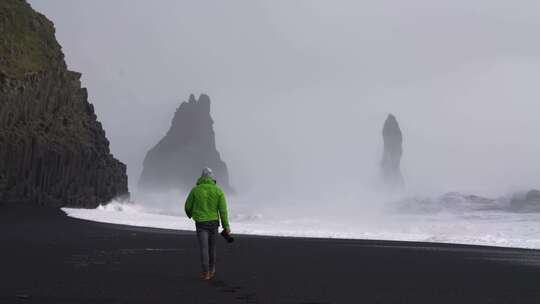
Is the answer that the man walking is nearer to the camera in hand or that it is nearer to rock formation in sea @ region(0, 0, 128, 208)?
the camera in hand

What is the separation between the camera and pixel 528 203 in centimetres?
7962

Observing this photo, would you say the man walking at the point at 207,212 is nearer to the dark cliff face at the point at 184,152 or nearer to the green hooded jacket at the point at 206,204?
the green hooded jacket at the point at 206,204

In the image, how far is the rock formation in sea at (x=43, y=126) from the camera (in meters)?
48.9

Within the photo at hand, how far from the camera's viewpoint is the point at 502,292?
44.5ft

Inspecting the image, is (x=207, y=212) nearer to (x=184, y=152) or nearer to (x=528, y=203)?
(x=528, y=203)

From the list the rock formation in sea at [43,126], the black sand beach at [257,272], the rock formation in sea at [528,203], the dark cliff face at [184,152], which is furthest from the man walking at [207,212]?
the dark cliff face at [184,152]

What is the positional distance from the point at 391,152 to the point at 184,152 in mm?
54165

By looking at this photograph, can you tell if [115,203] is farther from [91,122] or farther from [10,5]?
[10,5]

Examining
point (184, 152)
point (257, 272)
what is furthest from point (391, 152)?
point (257, 272)

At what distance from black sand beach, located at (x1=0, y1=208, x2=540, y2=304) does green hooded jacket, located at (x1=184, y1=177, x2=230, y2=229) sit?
1406 mm

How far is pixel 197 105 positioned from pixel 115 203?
107m

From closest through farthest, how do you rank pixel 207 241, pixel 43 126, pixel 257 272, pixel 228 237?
pixel 228 237
pixel 207 241
pixel 257 272
pixel 43 126

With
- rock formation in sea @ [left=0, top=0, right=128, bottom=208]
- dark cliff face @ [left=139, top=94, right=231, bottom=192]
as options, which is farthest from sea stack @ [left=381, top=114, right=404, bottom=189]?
rock formation in sea @ [left=0, top=0, right=128, bottom=208]

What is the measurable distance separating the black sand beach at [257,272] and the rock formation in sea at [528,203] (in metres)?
54.6
